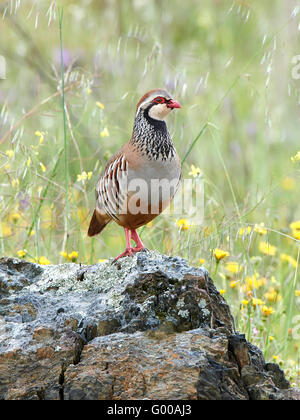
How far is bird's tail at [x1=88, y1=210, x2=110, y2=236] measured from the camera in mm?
4224

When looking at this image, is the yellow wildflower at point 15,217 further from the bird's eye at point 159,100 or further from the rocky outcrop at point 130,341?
the rocky outcrop at point 130,341

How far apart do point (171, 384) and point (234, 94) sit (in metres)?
6.66

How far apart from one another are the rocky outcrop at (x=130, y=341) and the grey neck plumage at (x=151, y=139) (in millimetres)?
980

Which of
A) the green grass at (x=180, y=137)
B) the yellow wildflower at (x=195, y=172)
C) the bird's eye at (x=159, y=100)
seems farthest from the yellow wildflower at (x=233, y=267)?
the bird's eye at (x=159, y=100)

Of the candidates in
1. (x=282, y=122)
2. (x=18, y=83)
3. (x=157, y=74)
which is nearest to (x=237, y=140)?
(x=282, y=122)

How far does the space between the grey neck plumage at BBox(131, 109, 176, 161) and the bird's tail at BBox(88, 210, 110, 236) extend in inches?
24.7

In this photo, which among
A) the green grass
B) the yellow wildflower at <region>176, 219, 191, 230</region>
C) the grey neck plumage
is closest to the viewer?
the grey neck plumage

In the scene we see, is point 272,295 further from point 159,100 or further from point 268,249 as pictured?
point 159,100

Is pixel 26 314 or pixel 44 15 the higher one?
pixel 44 15

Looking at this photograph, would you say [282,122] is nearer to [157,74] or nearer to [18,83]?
[157,74]

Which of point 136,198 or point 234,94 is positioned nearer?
point 136,198

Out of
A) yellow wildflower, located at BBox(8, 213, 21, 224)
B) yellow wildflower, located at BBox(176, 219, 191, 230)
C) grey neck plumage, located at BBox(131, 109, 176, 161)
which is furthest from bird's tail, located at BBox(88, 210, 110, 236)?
yellow wildflower, located at BBox(8, 213, 21, 224)

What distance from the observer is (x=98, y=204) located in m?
4.06

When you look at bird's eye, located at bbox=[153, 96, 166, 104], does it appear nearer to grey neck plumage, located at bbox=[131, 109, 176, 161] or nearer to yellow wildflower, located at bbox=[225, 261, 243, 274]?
grey neck plumage, located at bbox=[131, 109, 176, 161]
